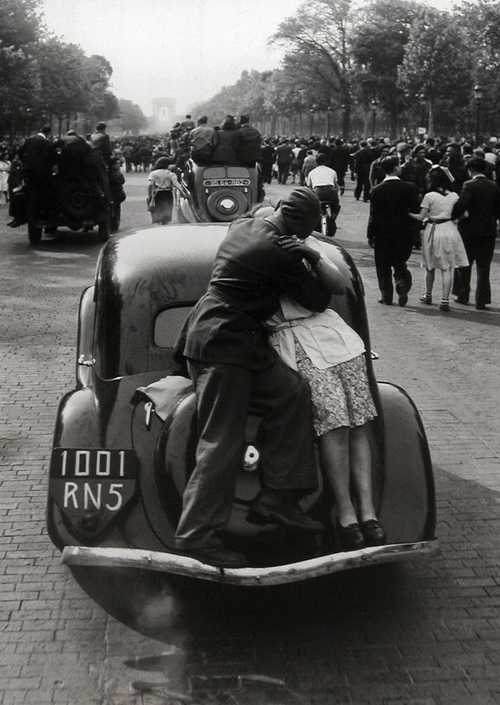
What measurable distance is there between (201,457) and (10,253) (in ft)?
46.2

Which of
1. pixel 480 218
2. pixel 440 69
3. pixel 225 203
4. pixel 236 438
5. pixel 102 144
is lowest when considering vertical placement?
pixel 225 203

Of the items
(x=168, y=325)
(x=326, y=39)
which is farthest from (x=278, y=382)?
(x=326, y=39)

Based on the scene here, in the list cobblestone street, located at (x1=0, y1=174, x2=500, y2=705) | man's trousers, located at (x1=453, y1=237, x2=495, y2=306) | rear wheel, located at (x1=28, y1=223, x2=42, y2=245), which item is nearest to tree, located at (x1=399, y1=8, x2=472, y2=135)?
rear wheel, located at (x1=28, y1=223, x2=42, y2=245)

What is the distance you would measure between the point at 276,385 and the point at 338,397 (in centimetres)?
29

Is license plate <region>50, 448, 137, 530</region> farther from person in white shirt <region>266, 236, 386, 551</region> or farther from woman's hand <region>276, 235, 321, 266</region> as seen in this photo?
woman's hand <region>276, 235, 321, 266</region>

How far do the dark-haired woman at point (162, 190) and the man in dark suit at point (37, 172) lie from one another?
181cm

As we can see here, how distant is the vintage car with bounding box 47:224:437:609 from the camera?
439cm

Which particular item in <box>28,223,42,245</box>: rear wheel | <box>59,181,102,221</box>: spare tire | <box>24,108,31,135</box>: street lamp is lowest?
<box>24,108,31,135</box>: street lamp

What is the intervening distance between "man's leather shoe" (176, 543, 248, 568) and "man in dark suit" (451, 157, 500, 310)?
8.89m

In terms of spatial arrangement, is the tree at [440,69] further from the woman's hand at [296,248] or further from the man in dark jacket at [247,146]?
the woman's hand at [296,248]

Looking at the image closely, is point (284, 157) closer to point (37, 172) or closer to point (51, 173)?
point (51, 173)

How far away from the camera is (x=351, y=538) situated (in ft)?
14.7

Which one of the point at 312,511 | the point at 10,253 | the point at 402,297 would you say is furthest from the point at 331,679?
the point at 10,253

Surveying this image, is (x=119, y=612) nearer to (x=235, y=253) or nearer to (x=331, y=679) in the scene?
(x=331, y=679)
